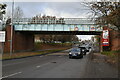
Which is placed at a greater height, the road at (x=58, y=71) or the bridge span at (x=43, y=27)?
the bridge span at (x=43, y=27)

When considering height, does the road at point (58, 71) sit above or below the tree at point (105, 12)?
below

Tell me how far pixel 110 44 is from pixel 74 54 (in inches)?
677

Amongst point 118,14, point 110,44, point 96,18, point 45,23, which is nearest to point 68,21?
point 45,23

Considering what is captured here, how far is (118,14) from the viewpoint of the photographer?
11320 millimetres

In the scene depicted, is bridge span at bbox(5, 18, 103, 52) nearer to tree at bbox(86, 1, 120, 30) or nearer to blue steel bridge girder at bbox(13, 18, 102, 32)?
blue steel bridge girder at bbox(13, 18, 102, 32)

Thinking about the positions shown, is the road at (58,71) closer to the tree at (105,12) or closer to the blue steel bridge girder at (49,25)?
the tree at (105,12)

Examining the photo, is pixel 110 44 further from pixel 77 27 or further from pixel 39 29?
pixel 39 29

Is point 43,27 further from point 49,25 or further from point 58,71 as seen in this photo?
point 58,71

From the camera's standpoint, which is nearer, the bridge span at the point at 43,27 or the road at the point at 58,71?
the road at the point at 58,71

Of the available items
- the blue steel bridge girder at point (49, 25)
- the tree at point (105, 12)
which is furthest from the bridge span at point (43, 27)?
the tree at point (105, 12)

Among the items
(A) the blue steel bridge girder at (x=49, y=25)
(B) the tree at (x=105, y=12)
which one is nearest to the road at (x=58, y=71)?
(B) the tree at (x=105, y=12)

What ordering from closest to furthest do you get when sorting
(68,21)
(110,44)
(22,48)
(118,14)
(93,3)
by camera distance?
(118,14)
(93,3)
(68,21)
(110,44)
(22,48)

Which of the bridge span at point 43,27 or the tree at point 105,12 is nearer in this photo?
the tree at point 105,12

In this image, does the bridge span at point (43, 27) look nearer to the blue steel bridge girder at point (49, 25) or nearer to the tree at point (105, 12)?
the blue steel bridge girder at point (49, 25)
